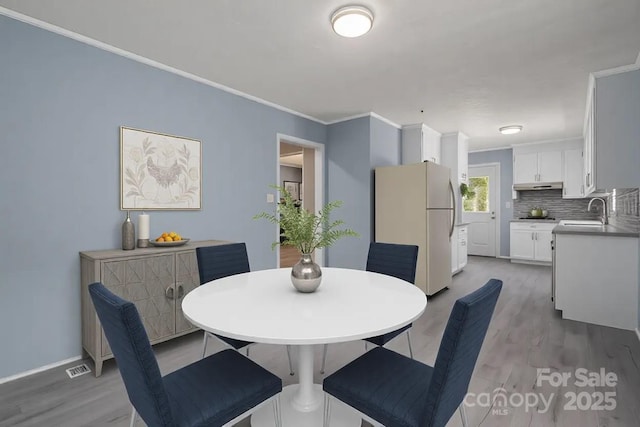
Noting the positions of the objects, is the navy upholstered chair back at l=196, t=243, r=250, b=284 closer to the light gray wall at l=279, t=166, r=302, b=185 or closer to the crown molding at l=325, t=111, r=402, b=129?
the crown molding at l=325, t=111, r=402, b=129

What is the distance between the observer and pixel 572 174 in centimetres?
592

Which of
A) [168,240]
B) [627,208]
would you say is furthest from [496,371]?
[168,240]

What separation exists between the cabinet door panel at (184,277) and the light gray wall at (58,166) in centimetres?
44

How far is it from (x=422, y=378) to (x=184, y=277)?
2.07 metres

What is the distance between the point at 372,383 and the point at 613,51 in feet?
10.9

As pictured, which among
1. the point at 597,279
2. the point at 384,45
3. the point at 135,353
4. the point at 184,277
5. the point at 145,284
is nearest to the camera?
the point at 135,353

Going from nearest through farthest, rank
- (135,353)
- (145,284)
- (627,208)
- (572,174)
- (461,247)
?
(135,353)
(145,284)
(627,208)
(461,247)
(572,174)

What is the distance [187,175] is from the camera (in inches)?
121

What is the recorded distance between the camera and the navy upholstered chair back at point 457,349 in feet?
3.10

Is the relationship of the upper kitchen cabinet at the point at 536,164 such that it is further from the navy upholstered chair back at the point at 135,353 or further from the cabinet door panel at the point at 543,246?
the navy upholstered chair back at the point at 135,353

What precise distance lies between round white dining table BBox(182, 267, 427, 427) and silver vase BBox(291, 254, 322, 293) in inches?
1.5

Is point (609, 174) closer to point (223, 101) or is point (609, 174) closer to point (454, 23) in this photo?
point (454, 23)

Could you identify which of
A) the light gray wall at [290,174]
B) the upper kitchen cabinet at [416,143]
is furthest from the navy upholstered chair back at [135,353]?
the light gray wall at [290,174]

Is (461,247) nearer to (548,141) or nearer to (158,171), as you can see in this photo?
(548,141)
